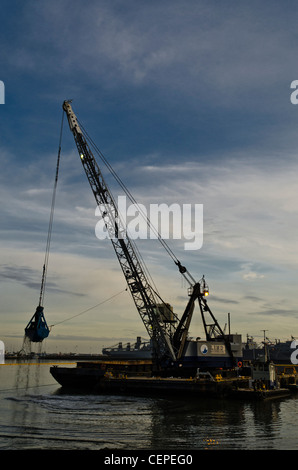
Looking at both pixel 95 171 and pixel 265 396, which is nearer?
pixel 265 396

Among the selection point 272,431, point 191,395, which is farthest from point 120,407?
point 272,431

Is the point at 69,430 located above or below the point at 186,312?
below

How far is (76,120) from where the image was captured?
78.3m

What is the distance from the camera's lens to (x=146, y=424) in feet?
129

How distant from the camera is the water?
1234 inches

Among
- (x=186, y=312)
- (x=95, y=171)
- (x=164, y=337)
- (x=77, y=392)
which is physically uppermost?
(x=95, y=171)

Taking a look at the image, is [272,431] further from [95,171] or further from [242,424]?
[95,171]

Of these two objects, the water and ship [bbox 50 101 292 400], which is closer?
the water

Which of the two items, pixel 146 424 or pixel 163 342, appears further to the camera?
pixel 163 342

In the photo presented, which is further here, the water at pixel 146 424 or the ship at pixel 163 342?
the ship at pixel 163 342

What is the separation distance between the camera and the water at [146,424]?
3134cm
